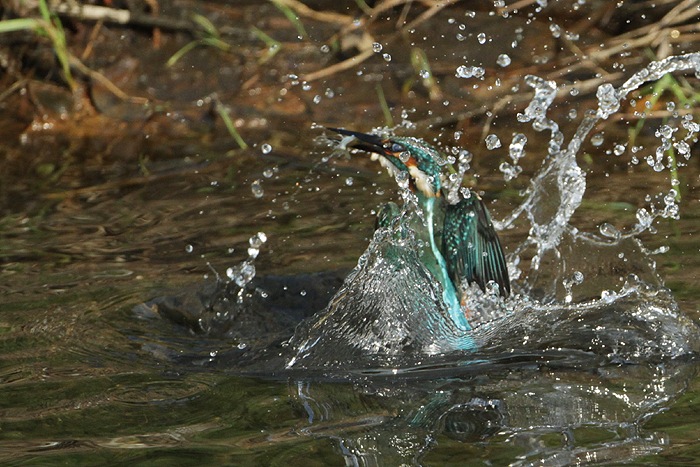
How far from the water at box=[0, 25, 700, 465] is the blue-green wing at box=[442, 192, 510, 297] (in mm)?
115

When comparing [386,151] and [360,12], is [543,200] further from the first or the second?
[360,12]

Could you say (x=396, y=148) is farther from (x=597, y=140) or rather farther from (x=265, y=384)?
(x=597, y=140)

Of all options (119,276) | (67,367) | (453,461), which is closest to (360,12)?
(119,276)

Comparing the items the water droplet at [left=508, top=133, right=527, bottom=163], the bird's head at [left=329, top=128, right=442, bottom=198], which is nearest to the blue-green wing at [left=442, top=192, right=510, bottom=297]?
the bird's head at [left=329, top=128, right=442, bottom=198]

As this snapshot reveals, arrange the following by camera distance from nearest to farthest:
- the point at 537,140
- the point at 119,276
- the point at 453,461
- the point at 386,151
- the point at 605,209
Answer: the point at 453,461 → the point at 386,151 → the point at 119,276 → the point at 605,209 → the point at 537,140

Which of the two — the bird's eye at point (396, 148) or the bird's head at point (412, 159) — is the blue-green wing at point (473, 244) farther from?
the bird's eye at point (396, 148)

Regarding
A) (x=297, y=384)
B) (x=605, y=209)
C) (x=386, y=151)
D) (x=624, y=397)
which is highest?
(x=386, y=151)

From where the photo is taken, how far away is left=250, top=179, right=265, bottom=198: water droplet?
530 centimetres

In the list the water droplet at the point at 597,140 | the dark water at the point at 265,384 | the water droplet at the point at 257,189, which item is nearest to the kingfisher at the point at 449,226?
the dark water at the point at 265,384

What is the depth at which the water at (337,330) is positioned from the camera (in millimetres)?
2926

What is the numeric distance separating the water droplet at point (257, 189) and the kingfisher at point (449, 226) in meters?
1.33

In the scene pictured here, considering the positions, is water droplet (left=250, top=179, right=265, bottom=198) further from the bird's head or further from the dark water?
the bird's head

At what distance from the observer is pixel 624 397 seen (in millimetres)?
3127

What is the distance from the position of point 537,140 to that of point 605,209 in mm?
1184
